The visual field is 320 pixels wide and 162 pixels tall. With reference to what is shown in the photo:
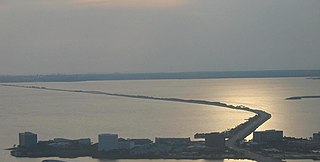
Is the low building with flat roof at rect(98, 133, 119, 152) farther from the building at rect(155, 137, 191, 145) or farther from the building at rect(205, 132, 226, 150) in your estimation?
the building at rect(205, 132, 226, 150)

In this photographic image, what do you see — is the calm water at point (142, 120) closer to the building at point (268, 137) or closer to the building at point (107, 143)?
the building at point (107, 143)

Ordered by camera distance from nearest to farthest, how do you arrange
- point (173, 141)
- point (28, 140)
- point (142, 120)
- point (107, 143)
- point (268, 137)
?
1. point (107, 143)
2. point (173, 141)
3. point (28, 140)
4. point (268, 137)
5. point (142, 120)

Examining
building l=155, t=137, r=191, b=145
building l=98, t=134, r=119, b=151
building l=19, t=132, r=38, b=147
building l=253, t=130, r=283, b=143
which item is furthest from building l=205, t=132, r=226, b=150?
building l=19, t=132, r=38, b=147

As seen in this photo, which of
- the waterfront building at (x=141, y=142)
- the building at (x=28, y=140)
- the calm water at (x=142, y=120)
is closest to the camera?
the waterfront building at (x=141, y=142)

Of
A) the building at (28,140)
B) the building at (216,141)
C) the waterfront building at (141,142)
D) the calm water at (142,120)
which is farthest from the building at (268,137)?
the building at (28,140)

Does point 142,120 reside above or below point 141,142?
above

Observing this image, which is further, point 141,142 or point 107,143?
point 141,142

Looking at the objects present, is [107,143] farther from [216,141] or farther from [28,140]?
[216,141]

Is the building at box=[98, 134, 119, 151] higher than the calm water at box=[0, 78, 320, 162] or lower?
lower

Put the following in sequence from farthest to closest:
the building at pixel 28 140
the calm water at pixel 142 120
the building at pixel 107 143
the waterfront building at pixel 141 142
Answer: the calm water at pixel 142 120 < the building at pixel 28 140 < the waterfront building at pixel 141 142 < the building at pixel 107 143

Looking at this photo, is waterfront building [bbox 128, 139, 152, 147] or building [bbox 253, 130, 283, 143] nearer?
waterfront building [bbox 128, 139, 152, 147]

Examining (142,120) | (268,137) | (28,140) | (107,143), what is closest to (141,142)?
(107,143)
